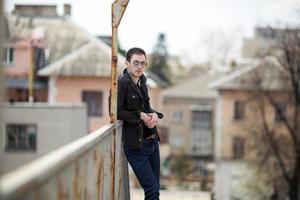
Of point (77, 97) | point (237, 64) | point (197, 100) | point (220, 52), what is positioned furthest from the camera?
point (220, 52)

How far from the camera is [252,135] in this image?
33781 millimetres

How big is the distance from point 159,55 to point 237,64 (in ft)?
88.0

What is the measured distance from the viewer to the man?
207 inches

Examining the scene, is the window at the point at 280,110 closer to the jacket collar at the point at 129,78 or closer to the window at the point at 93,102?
the window at the point at 93,102

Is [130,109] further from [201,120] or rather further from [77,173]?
[201,120]

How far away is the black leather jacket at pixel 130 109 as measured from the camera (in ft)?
17.1

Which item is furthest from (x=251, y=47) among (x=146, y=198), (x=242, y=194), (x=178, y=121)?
(x=146, y=198)

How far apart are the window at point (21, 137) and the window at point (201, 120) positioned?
32.8 m

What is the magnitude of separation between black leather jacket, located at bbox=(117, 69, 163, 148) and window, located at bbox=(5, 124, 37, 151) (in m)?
24.7

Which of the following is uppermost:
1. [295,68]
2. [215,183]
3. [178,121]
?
[295,68]

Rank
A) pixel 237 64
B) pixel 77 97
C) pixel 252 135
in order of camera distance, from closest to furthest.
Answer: pixel 252 135 < pixel 77 97 < pixel 237 64

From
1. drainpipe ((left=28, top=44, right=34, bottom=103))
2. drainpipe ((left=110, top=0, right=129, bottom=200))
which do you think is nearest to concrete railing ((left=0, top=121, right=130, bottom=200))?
drainpipe ((left=110, top=0, right=129, bottom=200))

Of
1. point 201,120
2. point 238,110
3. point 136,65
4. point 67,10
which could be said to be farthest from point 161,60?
point 136,65

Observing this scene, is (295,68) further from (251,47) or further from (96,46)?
(251,47)
